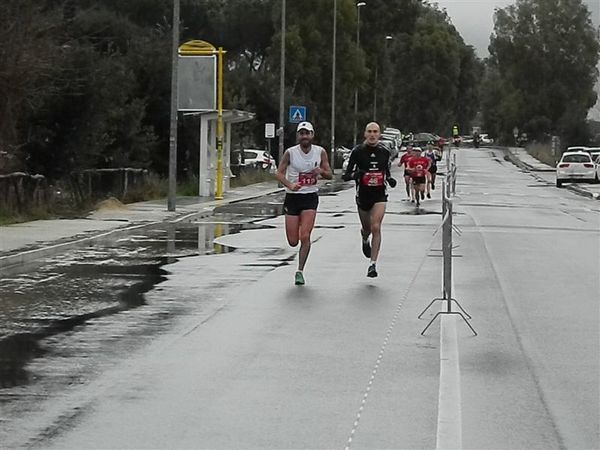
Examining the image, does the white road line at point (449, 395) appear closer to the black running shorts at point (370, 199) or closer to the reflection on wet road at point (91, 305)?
the reflection on wet road at point (91, 305)

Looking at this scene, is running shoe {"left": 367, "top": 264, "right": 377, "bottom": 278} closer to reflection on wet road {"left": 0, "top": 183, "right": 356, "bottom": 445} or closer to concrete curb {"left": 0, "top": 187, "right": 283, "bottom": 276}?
reflection on wet road {"left": 0, "top": 183, "right": 356, "bottom": 445}

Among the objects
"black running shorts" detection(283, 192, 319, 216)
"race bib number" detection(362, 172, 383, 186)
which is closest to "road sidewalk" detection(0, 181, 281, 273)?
"black running shorts" detection(283, 192, 319, 216)

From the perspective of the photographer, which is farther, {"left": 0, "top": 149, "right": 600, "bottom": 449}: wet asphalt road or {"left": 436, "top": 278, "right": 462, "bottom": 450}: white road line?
{"left": 0, "top": 149, "right": 600, "bottom": 449}: wet asphalt road

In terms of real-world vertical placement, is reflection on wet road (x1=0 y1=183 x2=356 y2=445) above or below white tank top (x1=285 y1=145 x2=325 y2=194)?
below

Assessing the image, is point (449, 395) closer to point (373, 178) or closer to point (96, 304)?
point (96, 304)

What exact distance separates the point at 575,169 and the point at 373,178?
40.8 metres

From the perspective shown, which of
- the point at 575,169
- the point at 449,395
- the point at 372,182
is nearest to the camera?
the point at 449,395

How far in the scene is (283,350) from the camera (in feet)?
34.1

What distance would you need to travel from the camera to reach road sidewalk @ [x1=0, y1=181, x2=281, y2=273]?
728 inches

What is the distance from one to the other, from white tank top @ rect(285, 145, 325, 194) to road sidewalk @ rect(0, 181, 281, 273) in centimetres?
432

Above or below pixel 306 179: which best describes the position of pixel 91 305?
below

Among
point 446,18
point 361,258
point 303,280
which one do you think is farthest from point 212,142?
point 446,18

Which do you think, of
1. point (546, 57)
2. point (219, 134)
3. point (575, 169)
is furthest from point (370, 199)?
point (546, 57)

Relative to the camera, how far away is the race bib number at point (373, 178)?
621 inches
